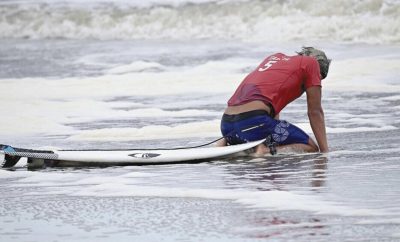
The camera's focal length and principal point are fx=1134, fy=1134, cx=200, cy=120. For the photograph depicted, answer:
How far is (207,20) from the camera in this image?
91.6 ft

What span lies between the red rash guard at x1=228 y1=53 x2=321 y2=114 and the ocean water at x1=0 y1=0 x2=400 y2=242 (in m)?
0.52

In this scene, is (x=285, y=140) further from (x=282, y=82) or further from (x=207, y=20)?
(x=207, y=20)

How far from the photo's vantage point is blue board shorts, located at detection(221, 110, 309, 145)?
976cm

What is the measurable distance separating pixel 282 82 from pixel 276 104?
0.66 ft

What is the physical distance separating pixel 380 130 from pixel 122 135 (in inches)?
106

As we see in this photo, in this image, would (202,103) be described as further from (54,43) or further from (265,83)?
(54,43)

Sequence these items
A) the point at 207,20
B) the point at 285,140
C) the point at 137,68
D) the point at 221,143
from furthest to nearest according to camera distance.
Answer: the point at 207,20 < the point at 137,68 < the point at 221,143 < the point at 285,140

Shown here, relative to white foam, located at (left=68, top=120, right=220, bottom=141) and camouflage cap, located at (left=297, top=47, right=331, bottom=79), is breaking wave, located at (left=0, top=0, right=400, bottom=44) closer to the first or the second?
white foam, located at (left=68, top=120, right=220, bottom=141)

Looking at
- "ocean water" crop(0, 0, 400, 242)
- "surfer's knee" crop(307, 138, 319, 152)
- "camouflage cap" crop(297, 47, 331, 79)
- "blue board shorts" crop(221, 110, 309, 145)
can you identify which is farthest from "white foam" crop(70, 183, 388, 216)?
"camouflage cap" crop(297, 47, 331, 79)

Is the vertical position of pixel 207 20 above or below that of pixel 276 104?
above

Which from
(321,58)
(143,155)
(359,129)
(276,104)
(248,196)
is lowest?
(248,196)

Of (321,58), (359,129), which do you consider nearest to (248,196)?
(321,58)

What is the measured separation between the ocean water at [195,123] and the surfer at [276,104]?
0.20m

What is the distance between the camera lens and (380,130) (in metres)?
11.5
